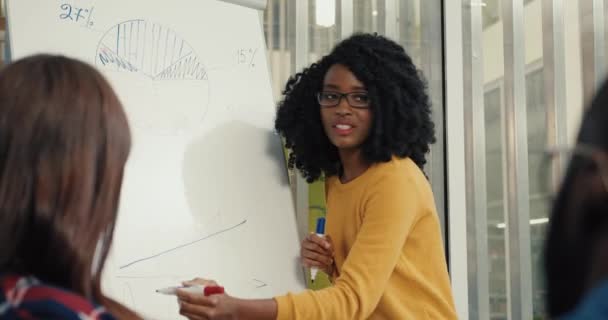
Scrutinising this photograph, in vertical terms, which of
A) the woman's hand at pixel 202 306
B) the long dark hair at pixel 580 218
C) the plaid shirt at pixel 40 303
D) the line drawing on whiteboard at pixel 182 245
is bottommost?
the woman's hand at pixel 202 306

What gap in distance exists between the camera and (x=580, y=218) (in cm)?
72

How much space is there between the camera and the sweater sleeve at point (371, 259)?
181 cm

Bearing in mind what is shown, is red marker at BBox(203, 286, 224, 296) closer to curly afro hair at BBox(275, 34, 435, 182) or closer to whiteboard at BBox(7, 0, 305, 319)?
whiteboard at BBox(7, 0, 305, 319)

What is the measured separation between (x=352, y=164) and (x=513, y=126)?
2.80 feet

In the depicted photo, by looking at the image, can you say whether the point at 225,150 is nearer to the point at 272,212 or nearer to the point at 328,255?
the point at 272,212

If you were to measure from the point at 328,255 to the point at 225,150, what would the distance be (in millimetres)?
380

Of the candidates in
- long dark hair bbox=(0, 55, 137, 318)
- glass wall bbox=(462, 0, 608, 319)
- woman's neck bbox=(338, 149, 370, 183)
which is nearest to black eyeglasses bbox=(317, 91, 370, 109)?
woman's neck bbox=(338, 149, 370, 183)

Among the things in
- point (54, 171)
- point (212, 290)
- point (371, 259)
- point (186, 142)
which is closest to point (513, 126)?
point (371, 259)

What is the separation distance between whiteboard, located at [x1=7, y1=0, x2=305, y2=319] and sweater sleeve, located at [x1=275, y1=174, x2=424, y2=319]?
0.28 metres

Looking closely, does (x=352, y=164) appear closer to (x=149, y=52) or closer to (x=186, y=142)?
(x=186, y=142)

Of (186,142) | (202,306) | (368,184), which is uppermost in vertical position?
(186,142)

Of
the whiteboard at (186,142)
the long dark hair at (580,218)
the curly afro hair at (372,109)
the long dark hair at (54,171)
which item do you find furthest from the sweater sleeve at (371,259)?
the long dark hair at (580,218)

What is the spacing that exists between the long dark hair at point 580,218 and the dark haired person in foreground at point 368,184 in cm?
111

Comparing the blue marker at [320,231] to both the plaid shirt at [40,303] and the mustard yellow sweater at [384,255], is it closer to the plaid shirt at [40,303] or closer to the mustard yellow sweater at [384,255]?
the mustard yellow sweater at [384,255]
